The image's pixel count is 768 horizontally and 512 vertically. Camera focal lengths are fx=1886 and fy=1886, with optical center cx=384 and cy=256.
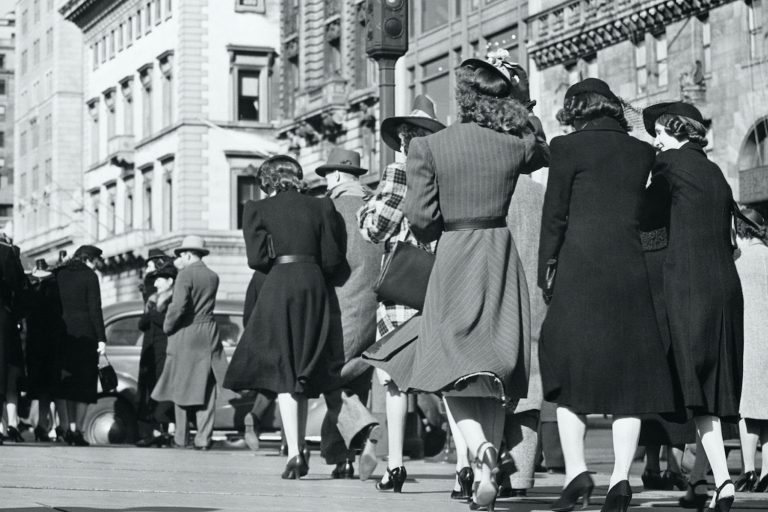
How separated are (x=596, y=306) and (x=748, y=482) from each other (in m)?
3.60

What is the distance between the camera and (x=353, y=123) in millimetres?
53406

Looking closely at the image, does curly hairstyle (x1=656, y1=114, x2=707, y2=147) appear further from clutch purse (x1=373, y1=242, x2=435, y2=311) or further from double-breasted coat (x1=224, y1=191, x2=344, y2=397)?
double-breasted coat (x1=224, y1=191, x2=344, y2=397)

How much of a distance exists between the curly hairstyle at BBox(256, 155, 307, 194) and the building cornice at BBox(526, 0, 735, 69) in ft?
77.5

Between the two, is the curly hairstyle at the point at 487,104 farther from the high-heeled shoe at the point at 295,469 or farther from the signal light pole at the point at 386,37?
the signal light pole at the point at 386,37

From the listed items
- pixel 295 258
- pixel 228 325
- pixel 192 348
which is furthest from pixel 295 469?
pixel 228 325

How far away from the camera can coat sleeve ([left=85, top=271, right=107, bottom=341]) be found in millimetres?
16781

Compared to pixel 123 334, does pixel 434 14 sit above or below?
above

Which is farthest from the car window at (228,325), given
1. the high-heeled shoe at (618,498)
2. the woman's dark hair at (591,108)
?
the high-heeled shoe at (618,498)

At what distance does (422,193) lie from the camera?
8039mm

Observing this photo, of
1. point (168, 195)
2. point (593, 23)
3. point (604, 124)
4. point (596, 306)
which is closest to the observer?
point (596, 306)

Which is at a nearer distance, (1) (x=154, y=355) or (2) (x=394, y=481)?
(2) (x=394, y=481)

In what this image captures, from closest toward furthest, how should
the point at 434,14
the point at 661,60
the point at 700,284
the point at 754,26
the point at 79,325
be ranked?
the point at 700,284 < the point at 79,325 < the point at 754,26 < the point at 661,60 < the point at 434,14

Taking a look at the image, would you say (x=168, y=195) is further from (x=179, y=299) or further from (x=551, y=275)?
(x=551, y=275)

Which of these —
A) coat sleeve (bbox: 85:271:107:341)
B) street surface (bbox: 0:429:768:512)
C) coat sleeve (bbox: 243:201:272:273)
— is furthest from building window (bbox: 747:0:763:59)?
coat sleeve (bbox: 243:201:272:273)
